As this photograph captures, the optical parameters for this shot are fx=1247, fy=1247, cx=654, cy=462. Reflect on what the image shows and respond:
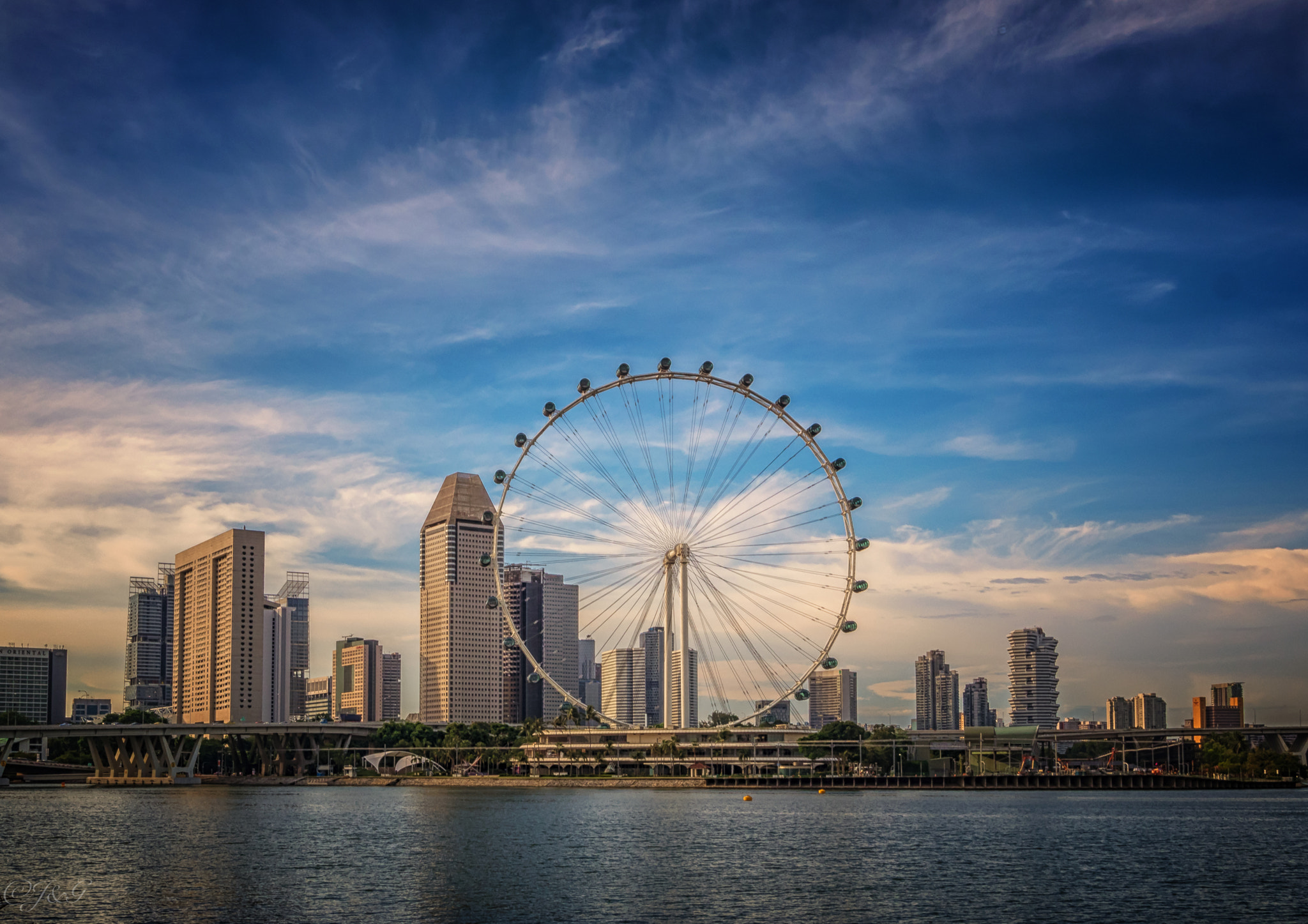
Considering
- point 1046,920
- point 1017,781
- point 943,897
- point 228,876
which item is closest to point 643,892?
point 943,897

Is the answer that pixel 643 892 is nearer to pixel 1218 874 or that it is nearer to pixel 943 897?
pixel 943 897

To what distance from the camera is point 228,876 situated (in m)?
73.3

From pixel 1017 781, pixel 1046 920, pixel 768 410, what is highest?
pixel 768 410

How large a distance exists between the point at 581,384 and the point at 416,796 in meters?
67.3

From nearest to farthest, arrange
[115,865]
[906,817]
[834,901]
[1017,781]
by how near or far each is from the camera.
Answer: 1. [834,901]
2. [115,865]
3. [906,817]
4. [1017,781]

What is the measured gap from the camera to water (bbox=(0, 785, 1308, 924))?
199 ft

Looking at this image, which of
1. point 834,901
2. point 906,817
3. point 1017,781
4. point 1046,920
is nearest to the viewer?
point 1046,920

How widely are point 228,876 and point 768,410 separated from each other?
80127 millimetres

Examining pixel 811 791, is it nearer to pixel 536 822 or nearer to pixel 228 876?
pixel 536 822

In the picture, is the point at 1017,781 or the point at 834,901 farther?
the point at 1017,781

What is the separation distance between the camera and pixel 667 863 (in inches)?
3105

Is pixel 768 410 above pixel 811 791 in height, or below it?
above

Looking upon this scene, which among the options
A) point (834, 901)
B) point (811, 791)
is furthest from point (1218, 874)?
point (811, 791)

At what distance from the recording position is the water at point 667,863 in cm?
6072
